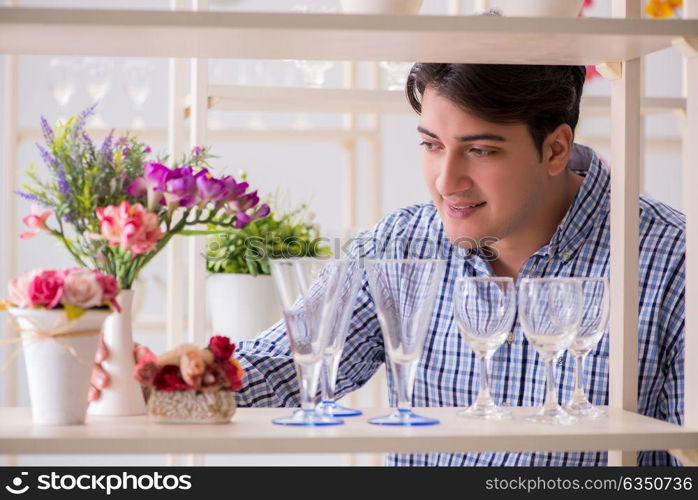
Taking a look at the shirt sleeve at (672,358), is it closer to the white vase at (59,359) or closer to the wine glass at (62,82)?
the white vase at (59,359)

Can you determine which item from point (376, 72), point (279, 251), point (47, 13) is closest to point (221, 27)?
point (47, 13)

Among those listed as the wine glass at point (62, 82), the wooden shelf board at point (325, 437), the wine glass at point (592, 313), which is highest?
the wine glass at point (62, 82)

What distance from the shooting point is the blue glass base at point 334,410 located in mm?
1118

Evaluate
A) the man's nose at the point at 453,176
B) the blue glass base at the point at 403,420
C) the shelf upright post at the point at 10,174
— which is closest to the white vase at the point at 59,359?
the blue glass base at the point at 403,420

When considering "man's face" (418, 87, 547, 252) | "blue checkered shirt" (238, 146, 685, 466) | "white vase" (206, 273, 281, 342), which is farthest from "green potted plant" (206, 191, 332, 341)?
"man's face" (418, 87, 547, 252)

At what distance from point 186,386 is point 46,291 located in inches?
7.2

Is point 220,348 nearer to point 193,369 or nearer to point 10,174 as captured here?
point 193,369

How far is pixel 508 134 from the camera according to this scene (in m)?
1.71

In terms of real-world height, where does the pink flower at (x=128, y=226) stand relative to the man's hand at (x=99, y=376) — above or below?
above

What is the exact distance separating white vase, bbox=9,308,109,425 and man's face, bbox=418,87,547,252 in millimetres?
777

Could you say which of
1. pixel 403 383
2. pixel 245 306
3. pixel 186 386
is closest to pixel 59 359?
pixel 186 386

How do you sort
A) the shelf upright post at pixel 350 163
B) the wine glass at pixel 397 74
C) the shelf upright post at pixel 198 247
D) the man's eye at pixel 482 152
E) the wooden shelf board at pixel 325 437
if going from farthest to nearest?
the shelf upright post at pixel 350 163 < the wine glass at pixel 397 74 < the shelf upright post at pixel 198 247 < the man's eye at pixel 482 152 < the wooden shelf board at pixel 325 437

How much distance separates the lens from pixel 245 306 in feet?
7.61
